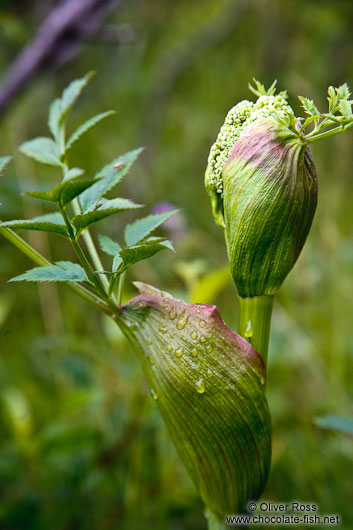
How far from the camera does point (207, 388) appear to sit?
0.55 metres

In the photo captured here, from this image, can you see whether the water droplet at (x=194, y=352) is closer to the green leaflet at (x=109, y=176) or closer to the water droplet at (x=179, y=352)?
the water droplet at (x=179, y=352)

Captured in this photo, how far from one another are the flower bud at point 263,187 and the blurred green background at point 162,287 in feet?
1.26

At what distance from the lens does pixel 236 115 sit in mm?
537

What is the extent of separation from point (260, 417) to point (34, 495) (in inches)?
31.5

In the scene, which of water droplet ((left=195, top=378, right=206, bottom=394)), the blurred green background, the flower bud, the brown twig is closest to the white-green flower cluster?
the flower bud

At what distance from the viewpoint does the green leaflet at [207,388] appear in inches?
21.6

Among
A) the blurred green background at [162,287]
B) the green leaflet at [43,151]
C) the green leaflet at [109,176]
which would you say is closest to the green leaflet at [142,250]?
the green leaflet at [109,176]

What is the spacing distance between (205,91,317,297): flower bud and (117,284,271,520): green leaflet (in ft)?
0.26

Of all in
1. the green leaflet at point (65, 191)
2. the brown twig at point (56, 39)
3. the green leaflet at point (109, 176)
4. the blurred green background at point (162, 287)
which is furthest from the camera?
the brown twig at point (56, 39)

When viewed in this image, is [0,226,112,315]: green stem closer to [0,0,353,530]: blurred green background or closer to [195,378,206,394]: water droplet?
[195,378,206,394]: water droplet

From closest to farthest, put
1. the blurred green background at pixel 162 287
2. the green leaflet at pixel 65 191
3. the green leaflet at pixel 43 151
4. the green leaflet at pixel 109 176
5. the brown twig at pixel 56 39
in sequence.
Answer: the green leaflet at pixel 65 191
the green leaflet at pixel 109 176
the green leaflet at pixel 43 151
the blurred green background at pixel 162 287
the brown twig at pixel 56 39

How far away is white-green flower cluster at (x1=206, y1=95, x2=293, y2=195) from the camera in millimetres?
519

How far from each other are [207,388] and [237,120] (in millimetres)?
307

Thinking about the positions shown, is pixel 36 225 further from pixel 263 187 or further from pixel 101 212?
pixel 263 187
